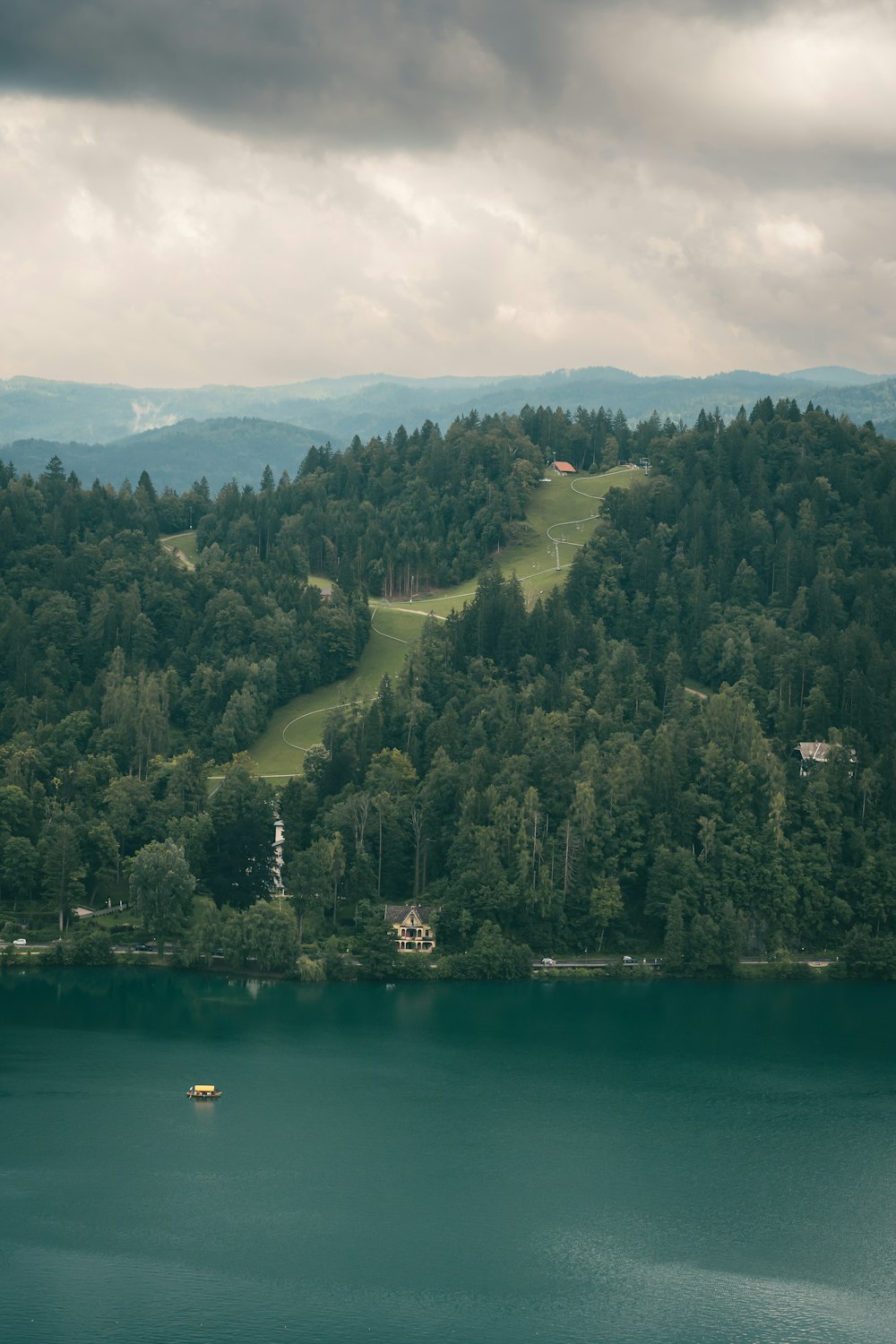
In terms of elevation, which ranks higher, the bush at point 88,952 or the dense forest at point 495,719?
the dense forest at point 495,719

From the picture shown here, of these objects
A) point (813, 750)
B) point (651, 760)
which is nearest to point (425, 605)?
point (651, 760)

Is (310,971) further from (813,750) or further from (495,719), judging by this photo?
(813,750)

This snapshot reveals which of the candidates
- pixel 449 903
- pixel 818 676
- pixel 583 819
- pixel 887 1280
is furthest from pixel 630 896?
pixel 887 1280

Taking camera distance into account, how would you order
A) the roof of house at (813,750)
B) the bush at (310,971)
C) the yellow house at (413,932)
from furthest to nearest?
1. the roof of house at (813,750)
2. the yellow house at (413,932)
3. the bush at (310,971)

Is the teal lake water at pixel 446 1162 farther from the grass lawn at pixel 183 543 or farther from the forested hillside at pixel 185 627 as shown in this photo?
the grass lawn at pixel 183 543

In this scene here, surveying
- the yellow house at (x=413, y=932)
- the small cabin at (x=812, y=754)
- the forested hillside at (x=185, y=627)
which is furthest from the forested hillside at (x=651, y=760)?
the forested hillside at (x=185, y=627)

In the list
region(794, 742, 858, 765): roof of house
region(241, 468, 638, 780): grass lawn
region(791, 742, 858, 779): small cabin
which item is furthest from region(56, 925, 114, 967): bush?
region(794, 742, 858, 765): roof of house

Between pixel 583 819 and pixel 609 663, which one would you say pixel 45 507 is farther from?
pixel 583 819
